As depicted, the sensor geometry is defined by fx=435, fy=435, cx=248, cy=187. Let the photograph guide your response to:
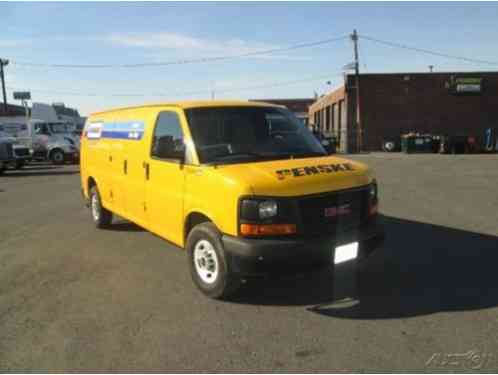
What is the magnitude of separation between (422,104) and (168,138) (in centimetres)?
3364

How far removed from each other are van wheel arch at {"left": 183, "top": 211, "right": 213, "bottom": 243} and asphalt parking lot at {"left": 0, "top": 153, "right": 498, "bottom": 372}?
2.00 feet

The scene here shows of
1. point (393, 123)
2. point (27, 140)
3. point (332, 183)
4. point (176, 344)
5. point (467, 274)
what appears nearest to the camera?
point (176, 344)

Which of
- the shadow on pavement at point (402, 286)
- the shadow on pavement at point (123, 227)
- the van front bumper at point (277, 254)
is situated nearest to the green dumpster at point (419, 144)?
the shadow on pavement at point (402, 286)

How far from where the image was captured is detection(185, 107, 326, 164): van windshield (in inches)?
187

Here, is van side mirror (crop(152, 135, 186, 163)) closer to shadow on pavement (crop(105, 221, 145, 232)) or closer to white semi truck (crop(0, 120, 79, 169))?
shadow on pavement (crop(105, 221, 145, 232))

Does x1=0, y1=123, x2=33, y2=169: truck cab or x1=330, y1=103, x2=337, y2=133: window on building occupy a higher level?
x1=330, y1=103, x2=337, y2=133: window on building

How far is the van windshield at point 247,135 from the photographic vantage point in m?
4.75

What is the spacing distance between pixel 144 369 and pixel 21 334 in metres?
1.36

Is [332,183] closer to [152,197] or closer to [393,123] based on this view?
[152,197]

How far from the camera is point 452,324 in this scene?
3.79 meters

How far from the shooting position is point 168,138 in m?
4.92

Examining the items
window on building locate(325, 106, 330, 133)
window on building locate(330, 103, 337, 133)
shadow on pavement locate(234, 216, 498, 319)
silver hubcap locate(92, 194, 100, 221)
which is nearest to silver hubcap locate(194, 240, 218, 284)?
shadow on pavement locate(234, 216, 498, 319)

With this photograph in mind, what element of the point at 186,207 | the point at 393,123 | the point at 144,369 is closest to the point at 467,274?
the point at 186,207

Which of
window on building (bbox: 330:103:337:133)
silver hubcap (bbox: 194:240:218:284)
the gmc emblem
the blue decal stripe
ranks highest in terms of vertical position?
window on building (bbox: 330:103:337:133)
